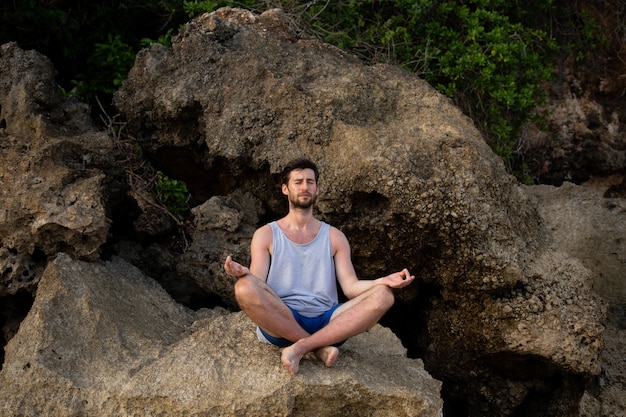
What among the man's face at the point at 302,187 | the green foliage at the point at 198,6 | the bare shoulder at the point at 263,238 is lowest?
the bare shoulder at the point at 263,238

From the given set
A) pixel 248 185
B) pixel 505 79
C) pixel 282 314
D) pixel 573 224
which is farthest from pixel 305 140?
pixel 505 79

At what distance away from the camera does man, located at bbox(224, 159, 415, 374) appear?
3.73 metres

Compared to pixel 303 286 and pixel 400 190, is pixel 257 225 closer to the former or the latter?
pixel 400 190

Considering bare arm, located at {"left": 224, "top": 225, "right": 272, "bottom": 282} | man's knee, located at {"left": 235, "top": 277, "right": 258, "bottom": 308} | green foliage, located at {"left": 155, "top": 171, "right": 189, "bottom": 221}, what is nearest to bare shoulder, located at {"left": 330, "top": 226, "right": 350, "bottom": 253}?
bare arm, located at {"left": 224, "top": 225, "right": 272, "bottom": 282}

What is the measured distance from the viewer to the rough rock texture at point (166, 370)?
374 centimetres

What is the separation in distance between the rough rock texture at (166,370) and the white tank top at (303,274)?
0.82ft

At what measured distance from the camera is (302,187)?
3.98 meters

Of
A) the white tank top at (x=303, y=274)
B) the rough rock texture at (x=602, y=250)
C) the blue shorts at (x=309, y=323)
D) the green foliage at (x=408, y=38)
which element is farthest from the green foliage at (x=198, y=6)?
the blue shorts at (x=309, y=323)

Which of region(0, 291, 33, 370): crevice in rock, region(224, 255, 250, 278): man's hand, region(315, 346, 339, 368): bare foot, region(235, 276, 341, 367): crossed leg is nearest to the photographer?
region(224, 255, 250, 278): man's hand

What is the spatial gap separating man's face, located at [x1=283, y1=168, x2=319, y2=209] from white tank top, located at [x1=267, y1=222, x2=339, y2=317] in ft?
0.52

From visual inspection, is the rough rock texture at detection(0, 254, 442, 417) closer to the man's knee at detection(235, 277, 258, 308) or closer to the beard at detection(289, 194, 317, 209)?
the man's knee at detection(235, 277, 258, 308)

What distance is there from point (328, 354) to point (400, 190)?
1.07m

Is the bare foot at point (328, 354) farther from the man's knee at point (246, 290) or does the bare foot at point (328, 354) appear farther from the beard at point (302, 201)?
the beard at point (302, 201)

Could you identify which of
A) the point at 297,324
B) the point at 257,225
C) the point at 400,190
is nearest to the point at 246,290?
the point at 297,324
